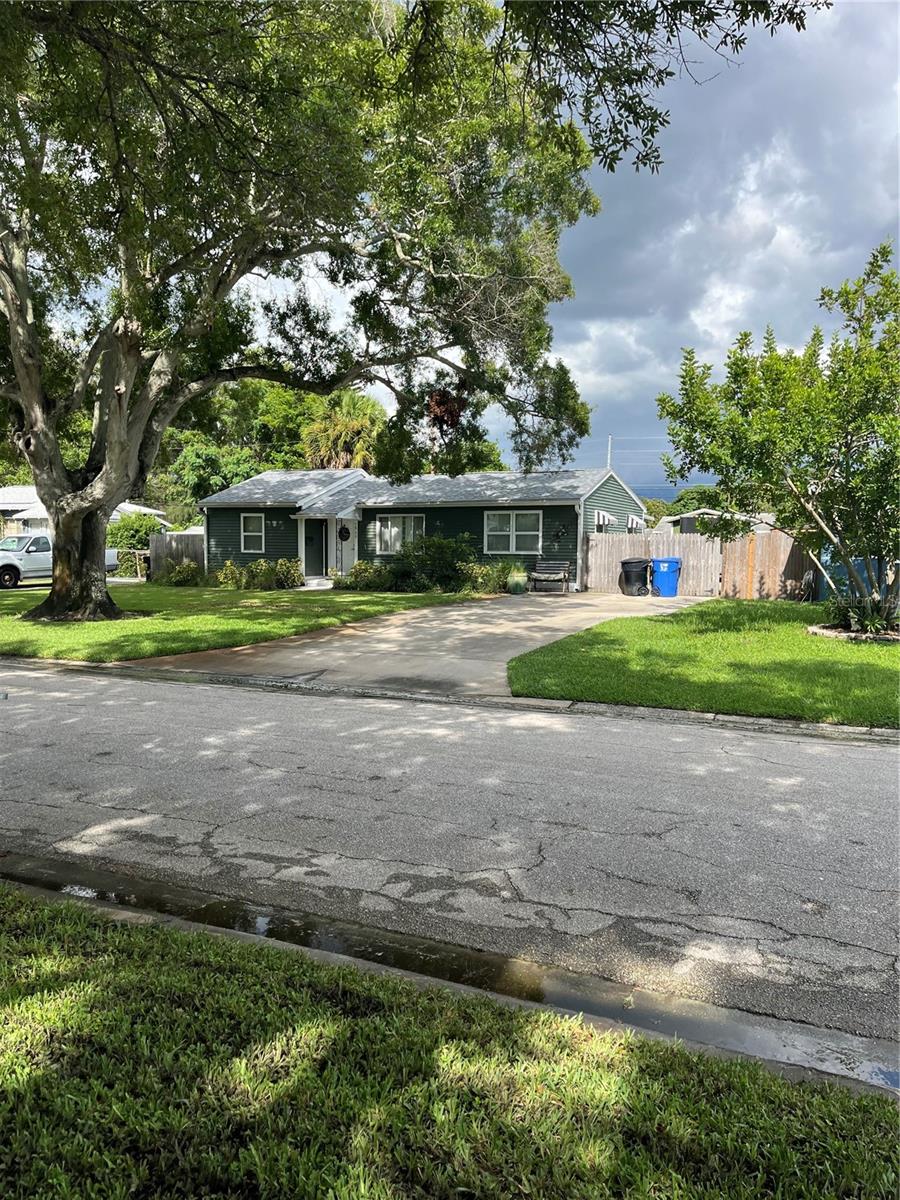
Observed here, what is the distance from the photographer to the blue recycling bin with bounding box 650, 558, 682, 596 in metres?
23.9

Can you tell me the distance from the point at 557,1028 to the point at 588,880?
4.80ft

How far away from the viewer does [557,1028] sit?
269 cm

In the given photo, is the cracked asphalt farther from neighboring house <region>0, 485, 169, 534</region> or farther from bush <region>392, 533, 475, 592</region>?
neighboring house <region>0, 485, 169, 534</region>

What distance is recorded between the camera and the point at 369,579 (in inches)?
992

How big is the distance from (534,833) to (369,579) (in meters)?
20.8

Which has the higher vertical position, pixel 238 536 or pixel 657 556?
pixel 238 536

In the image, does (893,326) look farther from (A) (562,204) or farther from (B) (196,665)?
(B) (196,665)

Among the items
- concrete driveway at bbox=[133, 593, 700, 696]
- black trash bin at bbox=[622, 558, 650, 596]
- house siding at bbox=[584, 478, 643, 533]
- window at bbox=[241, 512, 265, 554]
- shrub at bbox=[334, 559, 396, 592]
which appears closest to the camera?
concrete driveway at bbox=[133, 593, 700, 696]

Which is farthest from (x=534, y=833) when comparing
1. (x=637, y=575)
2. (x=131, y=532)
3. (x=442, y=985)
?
(x=131, y=532)

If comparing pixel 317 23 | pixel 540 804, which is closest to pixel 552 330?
pixel 317 23

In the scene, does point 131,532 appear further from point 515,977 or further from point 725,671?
point 515,977

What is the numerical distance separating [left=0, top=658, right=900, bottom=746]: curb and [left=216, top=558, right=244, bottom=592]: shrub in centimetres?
1530

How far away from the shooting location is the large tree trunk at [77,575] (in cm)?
1659

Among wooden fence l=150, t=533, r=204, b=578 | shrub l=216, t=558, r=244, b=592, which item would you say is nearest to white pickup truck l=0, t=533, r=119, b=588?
wooden fence l=150, t=533, r=204, b=578
